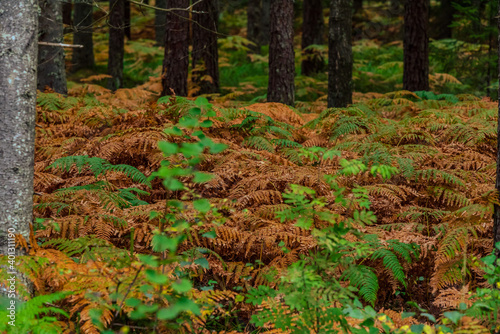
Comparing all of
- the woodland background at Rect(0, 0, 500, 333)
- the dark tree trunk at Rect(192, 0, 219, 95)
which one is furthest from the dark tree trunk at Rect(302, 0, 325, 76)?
the woodland background at Rect(0, 0, 500, 333)

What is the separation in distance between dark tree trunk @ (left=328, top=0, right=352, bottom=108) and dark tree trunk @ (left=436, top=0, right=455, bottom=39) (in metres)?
10.3

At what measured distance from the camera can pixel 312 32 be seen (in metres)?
13.6

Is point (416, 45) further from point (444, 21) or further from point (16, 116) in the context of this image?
point (444, 21)

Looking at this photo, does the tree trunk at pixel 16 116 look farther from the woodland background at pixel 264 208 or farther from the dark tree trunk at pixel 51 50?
the dark tree trunk at pixel 51 50

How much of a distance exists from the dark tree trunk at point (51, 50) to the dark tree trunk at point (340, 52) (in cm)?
473

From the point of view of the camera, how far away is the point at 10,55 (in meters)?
2.55

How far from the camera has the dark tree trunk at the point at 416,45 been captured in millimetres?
9094

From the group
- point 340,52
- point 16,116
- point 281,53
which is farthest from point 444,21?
point 16,116

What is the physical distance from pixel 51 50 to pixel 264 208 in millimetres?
5704

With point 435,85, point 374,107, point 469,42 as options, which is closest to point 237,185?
point 374,107

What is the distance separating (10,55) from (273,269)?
2.15m

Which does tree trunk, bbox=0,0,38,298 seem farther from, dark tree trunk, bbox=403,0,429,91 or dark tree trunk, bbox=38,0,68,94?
dark tree trunk, bbox=403,0,429,91

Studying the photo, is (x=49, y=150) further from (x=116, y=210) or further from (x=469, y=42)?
(x=469, y=42)

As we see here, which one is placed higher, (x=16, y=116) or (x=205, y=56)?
(x=205, y=56)
